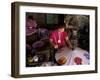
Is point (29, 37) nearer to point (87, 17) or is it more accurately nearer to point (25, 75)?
point (25, 75)

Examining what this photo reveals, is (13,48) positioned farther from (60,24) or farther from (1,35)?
(60,24)

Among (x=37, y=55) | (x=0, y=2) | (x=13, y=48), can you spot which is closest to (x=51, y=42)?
Answer: (x=37, y=55)

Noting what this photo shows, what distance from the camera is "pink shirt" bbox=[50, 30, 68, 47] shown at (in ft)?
6.32

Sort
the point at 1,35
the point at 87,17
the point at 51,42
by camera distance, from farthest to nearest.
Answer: the point at 87,17 < the point at 51,42 < the point at 1,35

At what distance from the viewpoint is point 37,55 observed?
1876 mm

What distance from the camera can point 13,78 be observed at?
1.82 meters

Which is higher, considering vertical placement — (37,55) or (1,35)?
(1,35)

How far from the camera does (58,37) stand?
1.95 meters

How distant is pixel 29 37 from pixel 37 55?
16 centimetres

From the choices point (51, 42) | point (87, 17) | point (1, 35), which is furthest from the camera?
point (87, 17)

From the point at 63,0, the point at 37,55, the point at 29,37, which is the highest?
the point at 63,0

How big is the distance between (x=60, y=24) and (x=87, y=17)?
27cm

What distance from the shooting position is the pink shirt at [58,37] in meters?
1.93

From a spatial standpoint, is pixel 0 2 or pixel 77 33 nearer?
pixel 0 2
